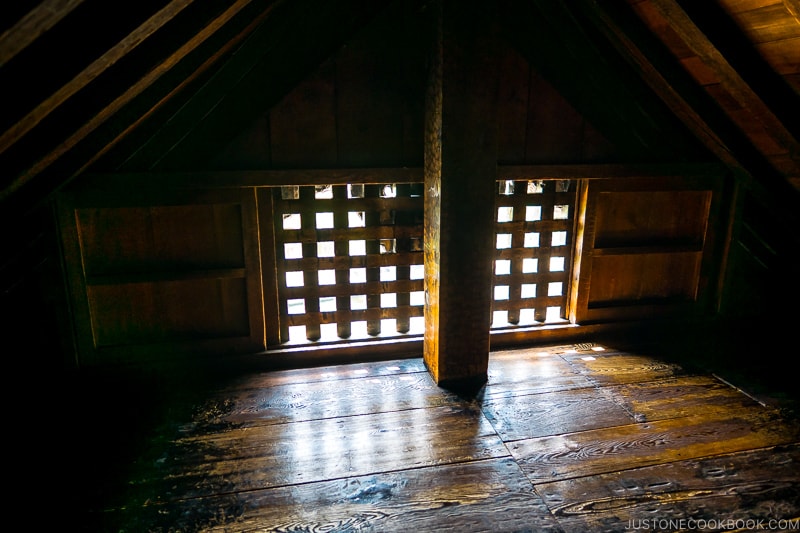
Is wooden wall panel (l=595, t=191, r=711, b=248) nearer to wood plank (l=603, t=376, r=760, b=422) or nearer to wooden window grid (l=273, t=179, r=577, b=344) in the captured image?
wooden window grid (l=273, t=179, r=577, b=344)

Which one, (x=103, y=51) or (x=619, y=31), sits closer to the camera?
(x=103, y=51)

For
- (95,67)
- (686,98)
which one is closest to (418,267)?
(686,98)

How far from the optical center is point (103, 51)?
140 centimetres

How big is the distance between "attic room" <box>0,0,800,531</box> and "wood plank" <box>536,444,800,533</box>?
1 cm

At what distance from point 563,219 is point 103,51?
277 cm

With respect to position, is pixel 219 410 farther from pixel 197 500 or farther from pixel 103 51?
pixel 103 51

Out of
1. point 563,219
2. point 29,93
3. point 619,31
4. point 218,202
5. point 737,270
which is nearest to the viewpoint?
point 29,93

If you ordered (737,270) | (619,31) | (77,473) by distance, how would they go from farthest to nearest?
(737,270) → (619,31) → (77,473)

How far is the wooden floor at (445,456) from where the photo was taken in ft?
6.32

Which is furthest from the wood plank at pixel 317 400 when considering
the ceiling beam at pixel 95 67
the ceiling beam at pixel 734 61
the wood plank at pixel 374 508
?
the ceiling beam at pixel 734 61

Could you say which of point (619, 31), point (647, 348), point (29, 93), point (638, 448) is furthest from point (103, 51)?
point (647, 348)

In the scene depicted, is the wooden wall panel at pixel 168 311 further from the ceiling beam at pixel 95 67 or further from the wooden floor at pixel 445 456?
the ceiling beam at pixel 95 67

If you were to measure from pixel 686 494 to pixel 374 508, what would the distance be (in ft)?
4.19

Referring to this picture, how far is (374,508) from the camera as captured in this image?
1.96m
